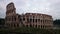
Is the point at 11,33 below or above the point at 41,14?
below

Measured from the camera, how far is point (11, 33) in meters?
33.9

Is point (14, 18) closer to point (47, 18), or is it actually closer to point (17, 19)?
point (17, 19)

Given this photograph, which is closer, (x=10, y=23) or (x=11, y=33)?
(x=11, y=33)

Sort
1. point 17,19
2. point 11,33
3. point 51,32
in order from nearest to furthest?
point 11,33 → point 51,32 → point 17,19

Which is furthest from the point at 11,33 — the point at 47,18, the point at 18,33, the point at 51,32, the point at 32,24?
the point at 47,18

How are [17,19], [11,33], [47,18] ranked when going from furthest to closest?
1. [47,18]
2. [17,19]
3. [11,33]

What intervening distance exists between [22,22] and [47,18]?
7.86m

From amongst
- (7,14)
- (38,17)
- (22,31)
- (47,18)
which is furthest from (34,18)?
(22,31)

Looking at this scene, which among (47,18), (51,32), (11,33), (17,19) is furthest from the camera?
(47,18)

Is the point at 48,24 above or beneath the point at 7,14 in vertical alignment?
beneath

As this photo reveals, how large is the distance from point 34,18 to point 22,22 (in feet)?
11.8

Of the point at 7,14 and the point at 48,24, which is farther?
the point at 48,24

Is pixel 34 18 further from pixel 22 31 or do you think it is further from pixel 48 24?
pixel 22 31

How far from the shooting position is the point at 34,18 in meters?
45.8
